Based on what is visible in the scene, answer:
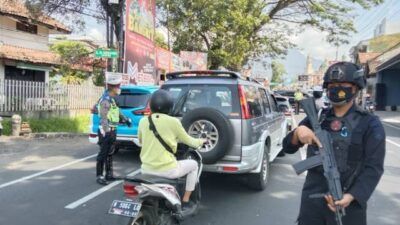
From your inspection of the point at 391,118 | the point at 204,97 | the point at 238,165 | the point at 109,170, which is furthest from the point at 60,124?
the point at 391,118

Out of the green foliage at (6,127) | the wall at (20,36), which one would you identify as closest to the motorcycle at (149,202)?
the green foliage at (6,127)

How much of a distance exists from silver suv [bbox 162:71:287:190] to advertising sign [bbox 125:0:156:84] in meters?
7.26

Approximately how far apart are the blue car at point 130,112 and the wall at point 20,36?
50.8 ft

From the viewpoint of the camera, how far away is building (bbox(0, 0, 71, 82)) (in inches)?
853

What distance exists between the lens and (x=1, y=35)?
872 inches

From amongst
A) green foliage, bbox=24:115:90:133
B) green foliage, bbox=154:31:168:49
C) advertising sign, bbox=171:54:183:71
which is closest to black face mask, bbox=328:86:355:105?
green foliage, bbox=24:115:90:133

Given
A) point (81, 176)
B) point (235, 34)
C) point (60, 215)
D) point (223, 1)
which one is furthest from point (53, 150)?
point (235, 34)

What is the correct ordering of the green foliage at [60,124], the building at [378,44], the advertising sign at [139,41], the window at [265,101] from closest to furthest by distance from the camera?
the window at [265,101] < the advertising sign at [139,41] < the green foliage at [60,124] < the building at [378,44]

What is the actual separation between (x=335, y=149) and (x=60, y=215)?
3.99 m

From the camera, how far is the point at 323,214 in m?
2.94

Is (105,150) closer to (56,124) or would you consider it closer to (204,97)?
(204,97)

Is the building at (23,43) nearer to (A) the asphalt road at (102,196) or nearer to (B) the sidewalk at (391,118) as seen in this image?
(A) the asphalt road at (102,196)

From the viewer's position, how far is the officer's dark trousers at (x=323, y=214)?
9.20ft

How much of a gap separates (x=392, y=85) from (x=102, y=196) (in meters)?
40.0
